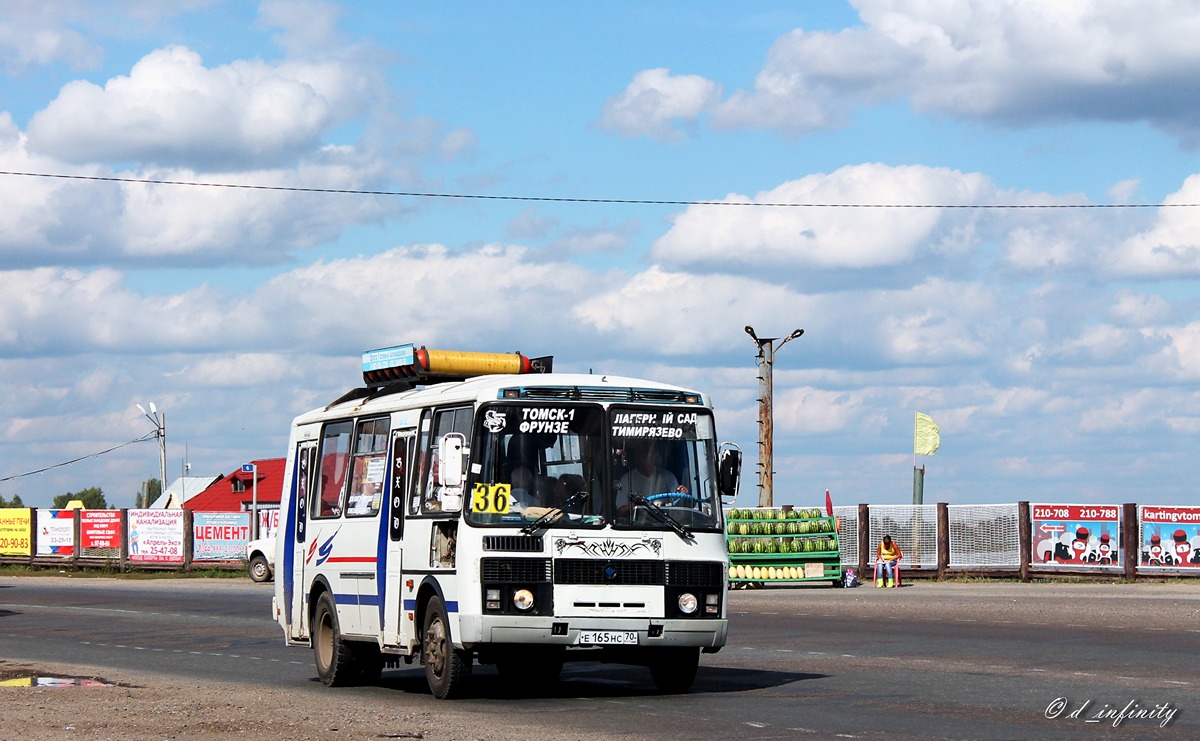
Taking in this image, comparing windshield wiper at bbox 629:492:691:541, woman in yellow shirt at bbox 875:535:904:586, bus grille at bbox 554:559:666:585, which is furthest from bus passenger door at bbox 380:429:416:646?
woman in yellow shirt at bbox 875:535:904:586

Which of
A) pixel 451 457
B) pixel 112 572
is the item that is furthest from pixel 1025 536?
pixel 112 572

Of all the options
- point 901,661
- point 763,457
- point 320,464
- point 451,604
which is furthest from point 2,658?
point 763,457

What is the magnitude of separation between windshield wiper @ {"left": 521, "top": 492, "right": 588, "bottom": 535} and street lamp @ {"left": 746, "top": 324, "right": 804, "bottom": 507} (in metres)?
30.8

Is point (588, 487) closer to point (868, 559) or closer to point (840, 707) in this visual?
point (840, 707)

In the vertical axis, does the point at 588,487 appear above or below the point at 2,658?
above

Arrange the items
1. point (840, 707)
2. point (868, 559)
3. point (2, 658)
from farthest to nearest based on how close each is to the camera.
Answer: point (868, 559), point (2, 658), point (840, 707)

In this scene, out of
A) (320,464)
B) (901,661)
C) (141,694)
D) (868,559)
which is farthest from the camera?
(868,559)

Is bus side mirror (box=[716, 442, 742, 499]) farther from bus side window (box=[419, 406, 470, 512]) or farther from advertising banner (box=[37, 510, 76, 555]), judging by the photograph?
advertising banner (box=[37, 510, 76, 555])

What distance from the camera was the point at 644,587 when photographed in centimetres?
1447

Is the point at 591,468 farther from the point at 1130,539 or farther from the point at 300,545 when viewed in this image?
the point at 1130,539

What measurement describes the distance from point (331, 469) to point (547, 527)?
13.0 feet

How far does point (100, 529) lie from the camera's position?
2452 inches

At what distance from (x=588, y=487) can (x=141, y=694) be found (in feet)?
15.6

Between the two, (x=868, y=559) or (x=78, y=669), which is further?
(x=868, y=559)
